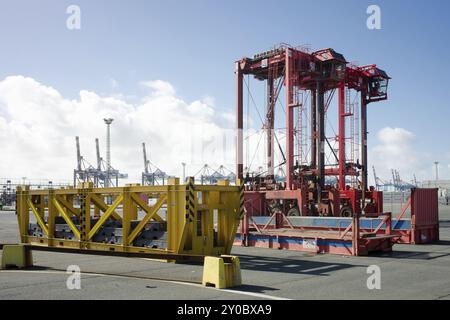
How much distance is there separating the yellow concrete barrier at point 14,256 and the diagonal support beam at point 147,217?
8.31 ft

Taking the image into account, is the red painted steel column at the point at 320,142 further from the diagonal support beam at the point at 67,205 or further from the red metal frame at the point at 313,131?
the diagonal support beam at the point at 67,205

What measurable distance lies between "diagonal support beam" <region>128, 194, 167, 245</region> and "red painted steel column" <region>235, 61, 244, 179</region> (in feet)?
44.8

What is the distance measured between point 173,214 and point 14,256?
3.56 metres

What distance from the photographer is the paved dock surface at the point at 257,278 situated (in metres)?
7.37

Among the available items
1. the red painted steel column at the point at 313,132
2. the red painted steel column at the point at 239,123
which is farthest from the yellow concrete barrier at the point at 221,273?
the red painted steel column at the point at 313,132

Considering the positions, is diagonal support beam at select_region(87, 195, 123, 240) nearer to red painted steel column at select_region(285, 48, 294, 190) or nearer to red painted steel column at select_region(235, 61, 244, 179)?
red painted steel column at select_region(285, 48, 294, 190)

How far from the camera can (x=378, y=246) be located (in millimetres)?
13086

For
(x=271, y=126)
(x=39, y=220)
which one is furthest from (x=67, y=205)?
(x=271, y=126)

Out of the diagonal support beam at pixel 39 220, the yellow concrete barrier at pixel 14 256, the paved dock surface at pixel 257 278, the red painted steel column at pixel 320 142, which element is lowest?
the paved dock surface at pixel 257 278

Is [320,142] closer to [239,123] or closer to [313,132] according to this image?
[313,132]

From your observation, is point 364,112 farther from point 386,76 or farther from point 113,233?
point 113,233

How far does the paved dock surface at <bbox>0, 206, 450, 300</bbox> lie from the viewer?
290 inches
